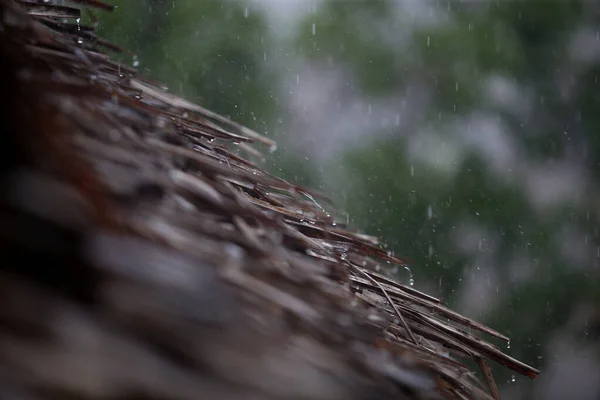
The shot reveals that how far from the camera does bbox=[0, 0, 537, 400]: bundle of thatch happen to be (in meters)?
0.39

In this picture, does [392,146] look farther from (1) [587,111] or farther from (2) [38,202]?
(2) [38,202]

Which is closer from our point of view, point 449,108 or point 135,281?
point 135,281

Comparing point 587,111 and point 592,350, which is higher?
point 587,111

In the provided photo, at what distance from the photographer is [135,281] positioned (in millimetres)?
435

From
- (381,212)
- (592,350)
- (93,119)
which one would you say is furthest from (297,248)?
(592,350)

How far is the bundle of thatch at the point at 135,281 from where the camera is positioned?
39 cm

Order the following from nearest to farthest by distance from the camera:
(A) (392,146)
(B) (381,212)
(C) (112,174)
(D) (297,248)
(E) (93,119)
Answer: (C) (112,174) < (E) (93,119) < (D) (297,248) < (B) (381,212) < (A) (392,146)

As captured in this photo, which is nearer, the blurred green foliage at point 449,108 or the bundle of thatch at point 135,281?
the bundle of thatch at point 135,281

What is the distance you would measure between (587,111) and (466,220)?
11.4ft

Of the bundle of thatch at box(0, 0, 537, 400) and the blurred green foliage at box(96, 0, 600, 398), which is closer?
the bundle of thatch at box(0, 0, 537, 400)

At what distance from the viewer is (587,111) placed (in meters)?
10.5

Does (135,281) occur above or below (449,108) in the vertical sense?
below

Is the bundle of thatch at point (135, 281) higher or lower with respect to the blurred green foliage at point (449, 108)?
lower

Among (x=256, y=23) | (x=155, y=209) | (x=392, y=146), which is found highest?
(x=256, y=23)
